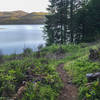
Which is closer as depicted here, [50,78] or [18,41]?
[50,78]

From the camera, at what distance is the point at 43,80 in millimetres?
4379

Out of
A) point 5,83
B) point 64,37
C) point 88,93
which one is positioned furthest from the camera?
point 64,37

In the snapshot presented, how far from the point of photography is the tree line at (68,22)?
17578mm

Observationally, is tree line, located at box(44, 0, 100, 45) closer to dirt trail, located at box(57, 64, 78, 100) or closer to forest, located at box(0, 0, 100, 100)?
forest, located at box(0, 0, 100, 100)

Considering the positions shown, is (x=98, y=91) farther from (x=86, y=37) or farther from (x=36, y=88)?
(x=86, y=37)

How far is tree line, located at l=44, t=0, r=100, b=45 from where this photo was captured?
17.6 m

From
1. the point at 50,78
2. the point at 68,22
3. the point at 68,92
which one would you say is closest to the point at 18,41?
the point at 68,22

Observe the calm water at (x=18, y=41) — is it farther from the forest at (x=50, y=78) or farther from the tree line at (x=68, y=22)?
the tree line at (x=68, y=22)

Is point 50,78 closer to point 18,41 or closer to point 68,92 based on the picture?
point 68,92

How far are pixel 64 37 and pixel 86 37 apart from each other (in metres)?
3.42

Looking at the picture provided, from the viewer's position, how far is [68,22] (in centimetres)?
1930

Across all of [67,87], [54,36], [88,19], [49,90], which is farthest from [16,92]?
[54,36]

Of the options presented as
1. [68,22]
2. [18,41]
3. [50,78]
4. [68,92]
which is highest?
[68,22]

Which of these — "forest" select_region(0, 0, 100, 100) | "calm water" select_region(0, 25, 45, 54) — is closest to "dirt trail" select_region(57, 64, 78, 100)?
"forest" select_region(0, 0, 100, 100)
